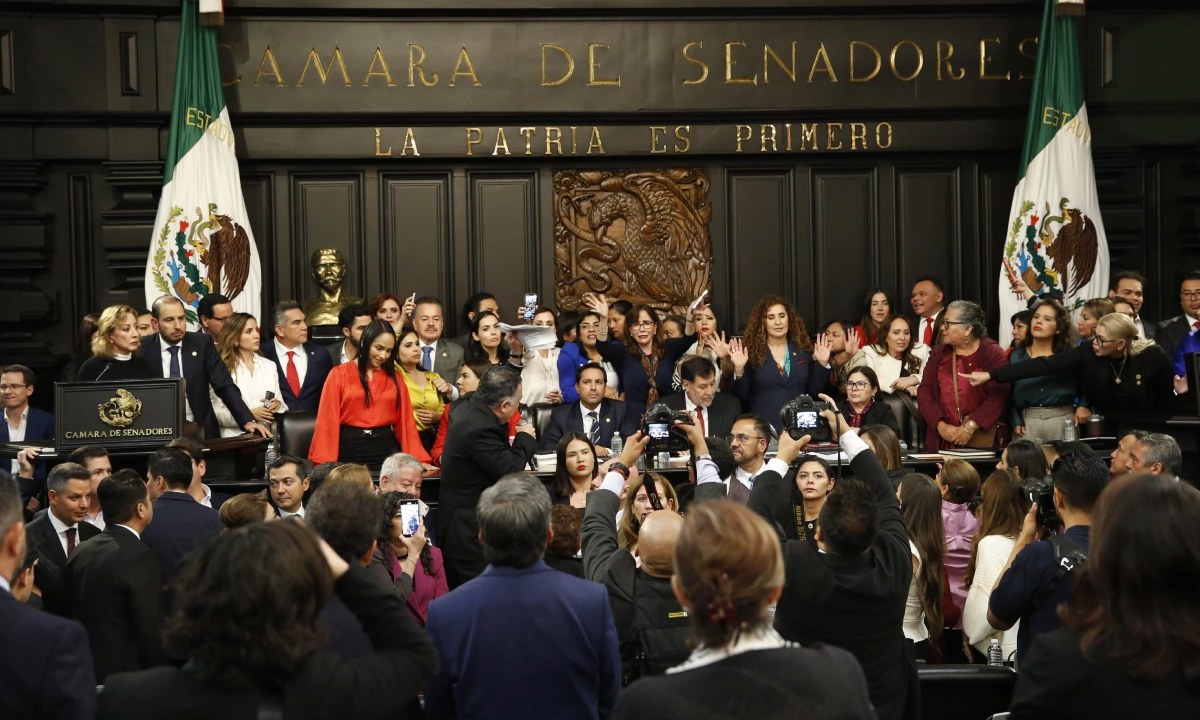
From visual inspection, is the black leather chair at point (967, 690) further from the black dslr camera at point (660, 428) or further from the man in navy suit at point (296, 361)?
the man in navy suit at point (296, 361)

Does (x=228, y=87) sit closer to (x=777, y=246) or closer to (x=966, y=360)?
(x=777, y=246)

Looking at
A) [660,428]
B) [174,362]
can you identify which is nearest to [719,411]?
[660,428]

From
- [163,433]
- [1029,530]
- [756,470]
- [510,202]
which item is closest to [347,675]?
[1029,530]

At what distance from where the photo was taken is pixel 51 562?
4.88m

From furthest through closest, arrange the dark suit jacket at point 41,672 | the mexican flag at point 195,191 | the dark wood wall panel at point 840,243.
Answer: the dark wood wall panel at point 840,243 < the mexican flag at point 195,191 < the dark suit jacket at point 41,672

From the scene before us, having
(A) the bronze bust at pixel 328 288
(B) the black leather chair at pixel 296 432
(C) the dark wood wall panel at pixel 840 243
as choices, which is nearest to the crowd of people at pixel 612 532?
(B) the black leather chair at pixel 296 432

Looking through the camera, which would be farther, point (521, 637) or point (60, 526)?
point (60, 526)

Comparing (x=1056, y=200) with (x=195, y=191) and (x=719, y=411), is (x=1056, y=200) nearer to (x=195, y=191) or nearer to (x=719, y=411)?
(x=719, y=411)

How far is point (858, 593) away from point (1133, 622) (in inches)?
52.4

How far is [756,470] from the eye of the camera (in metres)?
6.48

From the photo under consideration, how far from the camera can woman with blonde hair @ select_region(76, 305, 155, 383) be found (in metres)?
7.94

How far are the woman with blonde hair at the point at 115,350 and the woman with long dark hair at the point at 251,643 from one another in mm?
5755

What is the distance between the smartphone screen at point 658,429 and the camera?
562 centimetres

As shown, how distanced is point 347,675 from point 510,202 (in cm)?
887
